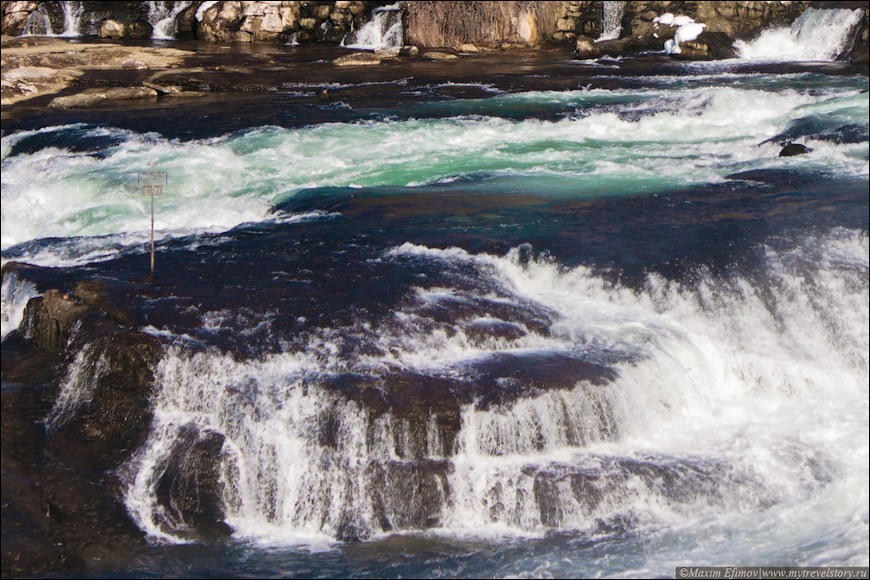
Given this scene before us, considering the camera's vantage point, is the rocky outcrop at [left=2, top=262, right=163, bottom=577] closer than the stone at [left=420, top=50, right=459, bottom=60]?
Yes

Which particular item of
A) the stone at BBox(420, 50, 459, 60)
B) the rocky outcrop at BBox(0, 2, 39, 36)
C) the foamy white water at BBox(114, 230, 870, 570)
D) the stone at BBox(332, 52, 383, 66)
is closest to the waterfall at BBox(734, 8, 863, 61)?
the stone at BBox(420, 50, 459, 60)

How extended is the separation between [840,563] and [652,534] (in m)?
1.53

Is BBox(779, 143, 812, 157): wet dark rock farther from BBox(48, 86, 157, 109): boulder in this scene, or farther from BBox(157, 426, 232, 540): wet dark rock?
BBox(48, 86, 157, 109): boulder

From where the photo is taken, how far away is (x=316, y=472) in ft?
29.9

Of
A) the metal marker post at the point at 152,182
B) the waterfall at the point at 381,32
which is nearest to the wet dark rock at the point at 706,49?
the waterfall at the point at 381,32

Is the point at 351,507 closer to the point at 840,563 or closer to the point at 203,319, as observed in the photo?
the point at 203,319

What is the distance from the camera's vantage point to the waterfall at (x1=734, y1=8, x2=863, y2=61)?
24984 mm

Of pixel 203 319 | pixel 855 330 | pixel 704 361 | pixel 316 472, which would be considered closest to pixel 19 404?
pixel 203 319

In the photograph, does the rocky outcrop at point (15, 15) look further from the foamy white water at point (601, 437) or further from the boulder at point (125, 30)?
the foamy white water at point (601, 437)

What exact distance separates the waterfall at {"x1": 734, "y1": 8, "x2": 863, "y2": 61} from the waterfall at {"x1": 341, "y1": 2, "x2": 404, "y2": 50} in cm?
1026

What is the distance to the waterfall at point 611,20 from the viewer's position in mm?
29359

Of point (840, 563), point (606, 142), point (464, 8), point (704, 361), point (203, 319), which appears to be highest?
point (464, 8)

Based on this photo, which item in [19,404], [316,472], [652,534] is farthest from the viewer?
[19,404]

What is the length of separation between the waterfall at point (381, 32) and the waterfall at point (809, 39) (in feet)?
33.7
